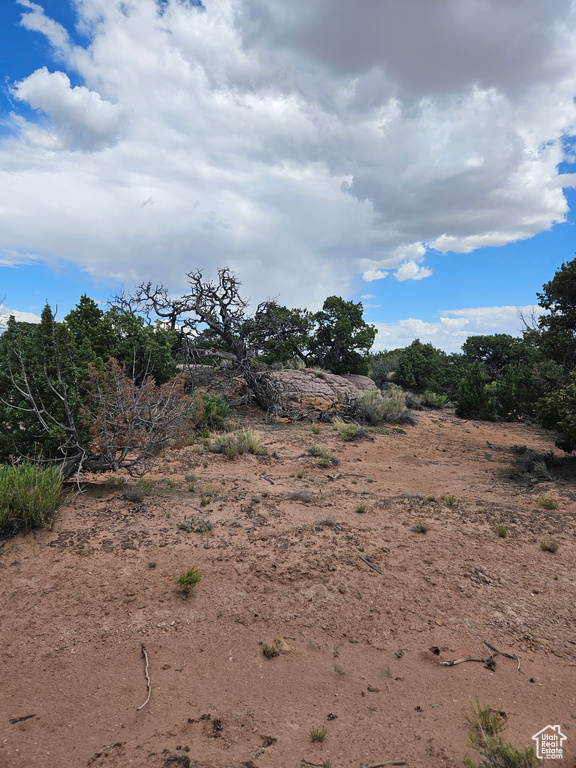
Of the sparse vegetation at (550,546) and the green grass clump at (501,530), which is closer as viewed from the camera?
the sparse vegetation at (550,546)

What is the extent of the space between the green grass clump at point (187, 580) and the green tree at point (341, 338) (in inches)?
753

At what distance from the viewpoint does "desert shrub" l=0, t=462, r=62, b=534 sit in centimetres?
481

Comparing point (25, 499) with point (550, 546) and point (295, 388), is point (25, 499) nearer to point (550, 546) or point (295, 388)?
point (550, 546)

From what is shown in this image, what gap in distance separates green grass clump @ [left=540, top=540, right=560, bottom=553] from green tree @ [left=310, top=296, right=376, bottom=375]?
17.6 meters

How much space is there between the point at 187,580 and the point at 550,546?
467 cm

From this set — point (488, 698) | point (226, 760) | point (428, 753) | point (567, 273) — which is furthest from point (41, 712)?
point (567, 273)

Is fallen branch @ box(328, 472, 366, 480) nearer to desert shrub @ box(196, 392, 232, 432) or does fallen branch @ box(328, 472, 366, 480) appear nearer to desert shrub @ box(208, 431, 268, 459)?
desert shrub @ box(208, 431, 268, 459)

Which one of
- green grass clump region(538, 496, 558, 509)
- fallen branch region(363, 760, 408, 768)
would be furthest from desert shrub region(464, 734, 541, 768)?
green grass clump region(538, 496, 558, 509)

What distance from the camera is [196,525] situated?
18.5 ft

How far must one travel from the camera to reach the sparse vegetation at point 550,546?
209 inches

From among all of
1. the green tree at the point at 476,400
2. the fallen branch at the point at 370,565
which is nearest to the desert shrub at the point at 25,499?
the fallen branch at the point at 370,565

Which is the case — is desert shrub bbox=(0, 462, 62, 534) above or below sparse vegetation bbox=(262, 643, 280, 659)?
above

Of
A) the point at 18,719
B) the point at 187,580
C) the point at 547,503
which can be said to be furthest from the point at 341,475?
the point at 18,719

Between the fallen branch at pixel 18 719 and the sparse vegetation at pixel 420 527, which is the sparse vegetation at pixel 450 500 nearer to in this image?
the sparse vegetation at pixel 420 527
